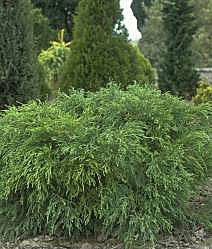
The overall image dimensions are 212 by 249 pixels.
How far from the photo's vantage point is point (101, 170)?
3234mm

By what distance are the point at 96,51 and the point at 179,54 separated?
6406 millimetres

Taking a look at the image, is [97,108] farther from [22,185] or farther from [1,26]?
[1,26]

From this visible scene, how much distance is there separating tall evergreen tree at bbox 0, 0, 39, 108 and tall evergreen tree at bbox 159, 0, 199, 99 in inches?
279

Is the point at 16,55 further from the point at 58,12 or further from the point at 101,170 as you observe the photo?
the point at 58,12

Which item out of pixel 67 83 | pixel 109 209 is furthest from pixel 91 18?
pixel 109 209

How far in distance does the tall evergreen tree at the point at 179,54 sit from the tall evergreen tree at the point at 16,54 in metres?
7.08

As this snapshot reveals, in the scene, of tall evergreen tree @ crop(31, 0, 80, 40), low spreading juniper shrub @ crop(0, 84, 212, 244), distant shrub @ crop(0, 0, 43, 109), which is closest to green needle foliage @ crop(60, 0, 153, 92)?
distant shrub @ crop(0, 0, 43, 109)

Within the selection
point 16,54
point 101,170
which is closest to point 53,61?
point 16,54

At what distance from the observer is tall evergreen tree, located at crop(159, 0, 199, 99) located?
12422mm

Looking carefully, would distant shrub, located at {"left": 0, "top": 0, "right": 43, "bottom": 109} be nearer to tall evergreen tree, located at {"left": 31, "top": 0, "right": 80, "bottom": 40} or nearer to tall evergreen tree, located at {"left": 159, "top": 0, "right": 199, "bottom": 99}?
tall evergreen tree, located at {"left": 159, "top": 0, "right": 199, "bottom": 99}

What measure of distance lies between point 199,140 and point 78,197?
1055 millimetres

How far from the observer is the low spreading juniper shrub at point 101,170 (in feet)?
10.5

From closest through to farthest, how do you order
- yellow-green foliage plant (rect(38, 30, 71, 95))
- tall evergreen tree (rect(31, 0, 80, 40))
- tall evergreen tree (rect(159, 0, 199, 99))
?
yellow-green foliage plant (rect(38, 30, 71, 95)), tall evergreen tree (rect(159, 0, 199, 99)), tall evergreen tree (rect(31, 0, 80, 40))

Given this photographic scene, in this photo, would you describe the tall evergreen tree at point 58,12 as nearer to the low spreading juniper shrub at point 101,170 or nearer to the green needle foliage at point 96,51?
the green needle foliage at point 96,51
